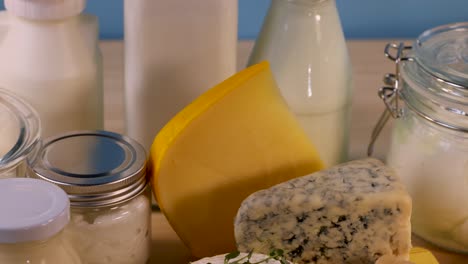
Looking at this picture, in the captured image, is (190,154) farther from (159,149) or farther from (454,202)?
(454,202)

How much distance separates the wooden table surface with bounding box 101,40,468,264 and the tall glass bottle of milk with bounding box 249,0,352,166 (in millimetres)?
133

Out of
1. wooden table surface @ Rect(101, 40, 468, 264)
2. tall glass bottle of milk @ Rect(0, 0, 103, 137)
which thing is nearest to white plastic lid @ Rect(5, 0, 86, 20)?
tall glass bottle of milk @ Rect(0, 0, 103, 137)

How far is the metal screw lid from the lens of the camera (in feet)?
2.25

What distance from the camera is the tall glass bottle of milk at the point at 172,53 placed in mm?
776

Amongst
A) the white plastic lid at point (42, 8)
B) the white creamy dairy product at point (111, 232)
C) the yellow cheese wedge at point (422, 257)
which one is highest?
the white plastic lid at point (42, 8)

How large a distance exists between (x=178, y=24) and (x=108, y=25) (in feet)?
1.47

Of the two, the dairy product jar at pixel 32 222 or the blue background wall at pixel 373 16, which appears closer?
the dairy product jar at pixel 32 222

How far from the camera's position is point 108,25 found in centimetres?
121

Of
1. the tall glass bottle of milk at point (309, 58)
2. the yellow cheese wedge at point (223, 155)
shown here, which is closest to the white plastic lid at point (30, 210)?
the yellow cheese wedge at point (223, 155)

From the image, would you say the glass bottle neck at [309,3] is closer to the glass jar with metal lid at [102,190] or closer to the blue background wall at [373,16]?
the glass jar with metal lid at [102,190]

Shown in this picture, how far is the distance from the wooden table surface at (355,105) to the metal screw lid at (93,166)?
4.4 inches

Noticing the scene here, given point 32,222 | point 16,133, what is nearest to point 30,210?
point 32,222

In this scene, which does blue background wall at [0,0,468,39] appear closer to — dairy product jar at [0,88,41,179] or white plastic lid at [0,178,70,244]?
dairy product jar at [0,88,41,179]

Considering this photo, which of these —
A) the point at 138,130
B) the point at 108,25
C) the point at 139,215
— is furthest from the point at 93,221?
the point at 108,25
